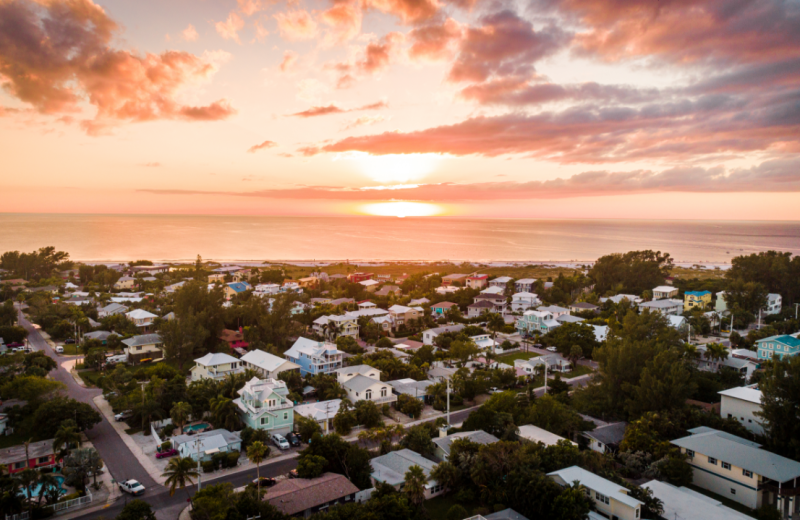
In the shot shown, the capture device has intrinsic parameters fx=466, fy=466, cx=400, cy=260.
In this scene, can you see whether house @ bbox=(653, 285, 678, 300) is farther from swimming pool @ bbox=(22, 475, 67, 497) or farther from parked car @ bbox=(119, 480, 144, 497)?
swimming pool @ bbox=(22, 475, 67, 497)

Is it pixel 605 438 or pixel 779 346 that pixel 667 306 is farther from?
pixel 605 438

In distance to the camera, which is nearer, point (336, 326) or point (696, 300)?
point (336, 326)

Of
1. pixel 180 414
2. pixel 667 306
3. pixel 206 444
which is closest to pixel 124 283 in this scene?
pixel 180 414

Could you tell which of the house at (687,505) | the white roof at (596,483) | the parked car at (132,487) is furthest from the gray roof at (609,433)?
the parked car at (132,487)

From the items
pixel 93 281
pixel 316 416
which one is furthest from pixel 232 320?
pixel 93 281

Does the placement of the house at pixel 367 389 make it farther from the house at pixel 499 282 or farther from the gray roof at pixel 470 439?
the house at pixel 499 282

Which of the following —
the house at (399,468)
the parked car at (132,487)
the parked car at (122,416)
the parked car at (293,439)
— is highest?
the house at (399,468)
